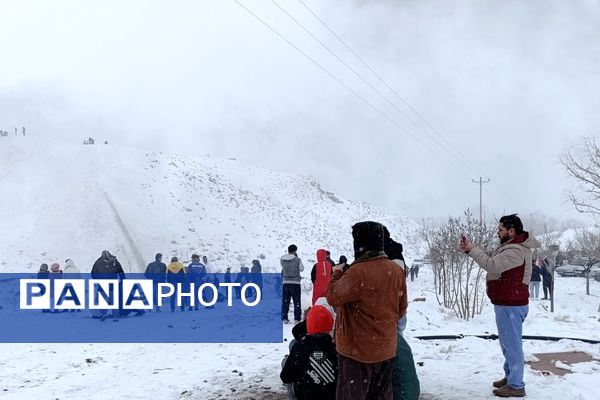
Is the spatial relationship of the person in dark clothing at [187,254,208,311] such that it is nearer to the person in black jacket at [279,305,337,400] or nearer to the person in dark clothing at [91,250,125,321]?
the person in dark clothing at [91,250,125,321]

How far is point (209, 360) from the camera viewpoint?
26.5ft

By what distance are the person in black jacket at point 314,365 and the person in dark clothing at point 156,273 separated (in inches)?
426

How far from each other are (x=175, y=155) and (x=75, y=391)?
1985 inches

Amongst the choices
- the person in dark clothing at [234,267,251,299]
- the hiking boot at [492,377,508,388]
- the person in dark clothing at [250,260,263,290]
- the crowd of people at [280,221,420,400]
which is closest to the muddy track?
the person in dark clothing at [234,267,251,299]

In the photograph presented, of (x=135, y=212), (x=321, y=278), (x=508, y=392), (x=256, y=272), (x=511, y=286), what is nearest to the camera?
(x=511, y=286)

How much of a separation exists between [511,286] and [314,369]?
244 cm

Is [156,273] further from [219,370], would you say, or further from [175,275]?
[219,370]

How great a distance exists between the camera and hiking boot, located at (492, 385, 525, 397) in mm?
5535

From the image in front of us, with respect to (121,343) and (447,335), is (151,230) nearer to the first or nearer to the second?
(121,343)

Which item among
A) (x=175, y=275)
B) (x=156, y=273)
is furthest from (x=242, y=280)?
(x=156, y=273)

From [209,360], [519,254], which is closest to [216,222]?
[209,360]

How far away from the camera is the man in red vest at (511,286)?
5348 millimetres

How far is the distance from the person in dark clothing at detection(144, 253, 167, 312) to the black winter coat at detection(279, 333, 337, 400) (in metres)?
10.8

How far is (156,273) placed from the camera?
1474cm
